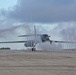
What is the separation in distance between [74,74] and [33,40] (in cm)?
10936

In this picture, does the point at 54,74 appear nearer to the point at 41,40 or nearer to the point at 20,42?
the point at 41,40

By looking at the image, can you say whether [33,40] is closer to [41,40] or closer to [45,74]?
[41,40]

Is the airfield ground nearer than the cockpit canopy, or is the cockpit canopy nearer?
the airfield ground

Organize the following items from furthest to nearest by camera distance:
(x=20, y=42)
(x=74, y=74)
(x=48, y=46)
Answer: (x=20, y=42), (x=48, y=46), (x=74, y=74)

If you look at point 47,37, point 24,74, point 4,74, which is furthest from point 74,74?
point 47,37

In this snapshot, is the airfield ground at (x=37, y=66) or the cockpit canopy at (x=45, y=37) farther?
the cockpit canopy at (x=45, y=37)

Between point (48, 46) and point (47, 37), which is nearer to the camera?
point (48, 46)

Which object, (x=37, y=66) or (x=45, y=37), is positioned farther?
(x=45, y=37)

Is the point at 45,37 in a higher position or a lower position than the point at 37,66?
higher

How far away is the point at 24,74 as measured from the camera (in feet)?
54.0

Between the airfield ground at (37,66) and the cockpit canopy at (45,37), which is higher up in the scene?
the cockpit canopy at (45,37)

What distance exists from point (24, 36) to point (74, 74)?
406ft

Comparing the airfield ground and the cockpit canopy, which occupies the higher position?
the cockpit canopy

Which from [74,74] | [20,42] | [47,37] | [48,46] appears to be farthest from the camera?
[20,42]
